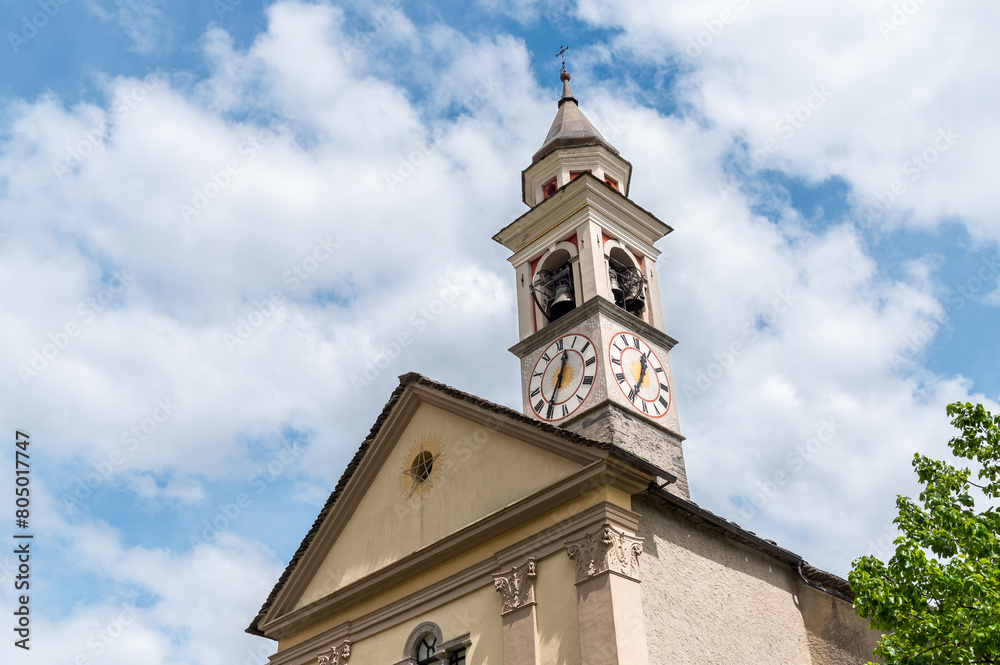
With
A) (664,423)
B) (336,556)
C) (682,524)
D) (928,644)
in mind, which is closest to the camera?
(928,644)

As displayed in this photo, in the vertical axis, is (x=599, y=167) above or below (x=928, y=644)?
above

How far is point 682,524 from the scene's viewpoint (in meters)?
15.1

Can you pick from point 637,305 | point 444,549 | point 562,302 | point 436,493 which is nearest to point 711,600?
point 444,549

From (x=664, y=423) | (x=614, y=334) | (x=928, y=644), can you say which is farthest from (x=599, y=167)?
(x=928, y=644)

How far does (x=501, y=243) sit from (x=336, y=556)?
30.2 feet

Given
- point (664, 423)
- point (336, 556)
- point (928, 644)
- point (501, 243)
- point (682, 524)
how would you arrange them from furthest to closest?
1. point (501, 243)
2. point (664, 423)
3. point (336, 556)
4. point (682, 524)
5. point (928, 644)

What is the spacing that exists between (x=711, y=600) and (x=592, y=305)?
24.9 ft

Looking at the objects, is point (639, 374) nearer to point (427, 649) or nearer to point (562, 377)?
point (562, 377)

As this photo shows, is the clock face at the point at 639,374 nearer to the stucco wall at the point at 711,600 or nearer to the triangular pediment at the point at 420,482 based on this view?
the triangular pediment at the point at 420,482

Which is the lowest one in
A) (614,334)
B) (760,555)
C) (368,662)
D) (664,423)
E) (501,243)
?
(368,662)

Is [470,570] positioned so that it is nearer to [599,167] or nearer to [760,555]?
[760,555]

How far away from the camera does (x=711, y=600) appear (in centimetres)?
1463

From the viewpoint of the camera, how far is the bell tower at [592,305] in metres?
19.3

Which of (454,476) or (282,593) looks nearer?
(454,476)
